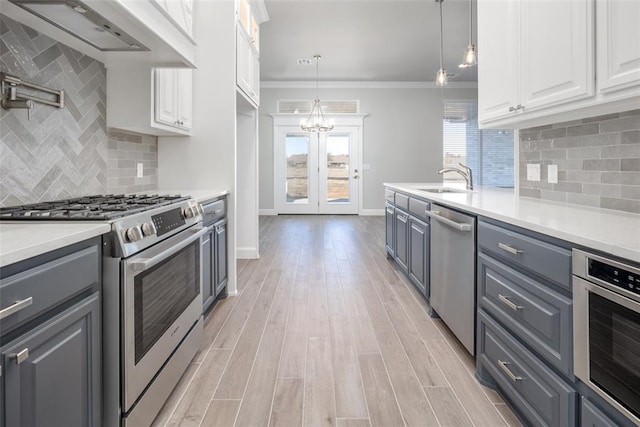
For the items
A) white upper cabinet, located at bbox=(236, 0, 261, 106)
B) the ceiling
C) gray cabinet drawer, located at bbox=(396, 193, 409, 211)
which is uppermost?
the ceiling

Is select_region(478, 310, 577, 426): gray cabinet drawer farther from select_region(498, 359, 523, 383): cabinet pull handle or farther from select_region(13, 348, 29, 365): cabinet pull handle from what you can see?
select_region(13, 348, 29, 365): cabinet pull handle

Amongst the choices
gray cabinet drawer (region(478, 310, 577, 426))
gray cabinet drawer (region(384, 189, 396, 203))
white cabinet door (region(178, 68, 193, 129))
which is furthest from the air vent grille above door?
gray cabinet drawer (region(478, 310, 577, 426))

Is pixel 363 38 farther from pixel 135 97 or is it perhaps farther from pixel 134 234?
pixel 134 234

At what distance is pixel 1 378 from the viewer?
86 cm

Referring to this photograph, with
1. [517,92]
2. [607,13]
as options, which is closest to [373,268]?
[517,92]

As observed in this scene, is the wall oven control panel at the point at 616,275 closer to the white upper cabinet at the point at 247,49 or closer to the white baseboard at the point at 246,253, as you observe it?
the white upper cabinet at the point at 247,49

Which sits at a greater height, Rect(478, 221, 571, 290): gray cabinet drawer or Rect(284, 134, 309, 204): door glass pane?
Rect(284, 134, 309, 204): door glass pane

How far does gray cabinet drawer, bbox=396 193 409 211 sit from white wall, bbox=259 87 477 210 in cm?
526

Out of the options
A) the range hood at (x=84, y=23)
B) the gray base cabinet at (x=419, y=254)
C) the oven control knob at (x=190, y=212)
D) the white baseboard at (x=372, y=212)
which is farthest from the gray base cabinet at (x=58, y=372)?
the white baseboard at (x=372, y=212)

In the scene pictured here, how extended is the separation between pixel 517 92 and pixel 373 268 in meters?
2.55

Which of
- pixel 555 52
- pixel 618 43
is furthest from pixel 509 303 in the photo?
pixel 555 52

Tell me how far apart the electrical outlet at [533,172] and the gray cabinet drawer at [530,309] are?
0.91 m

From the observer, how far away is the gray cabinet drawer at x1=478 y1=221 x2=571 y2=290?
1286 mm

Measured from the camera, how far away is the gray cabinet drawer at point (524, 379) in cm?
130
